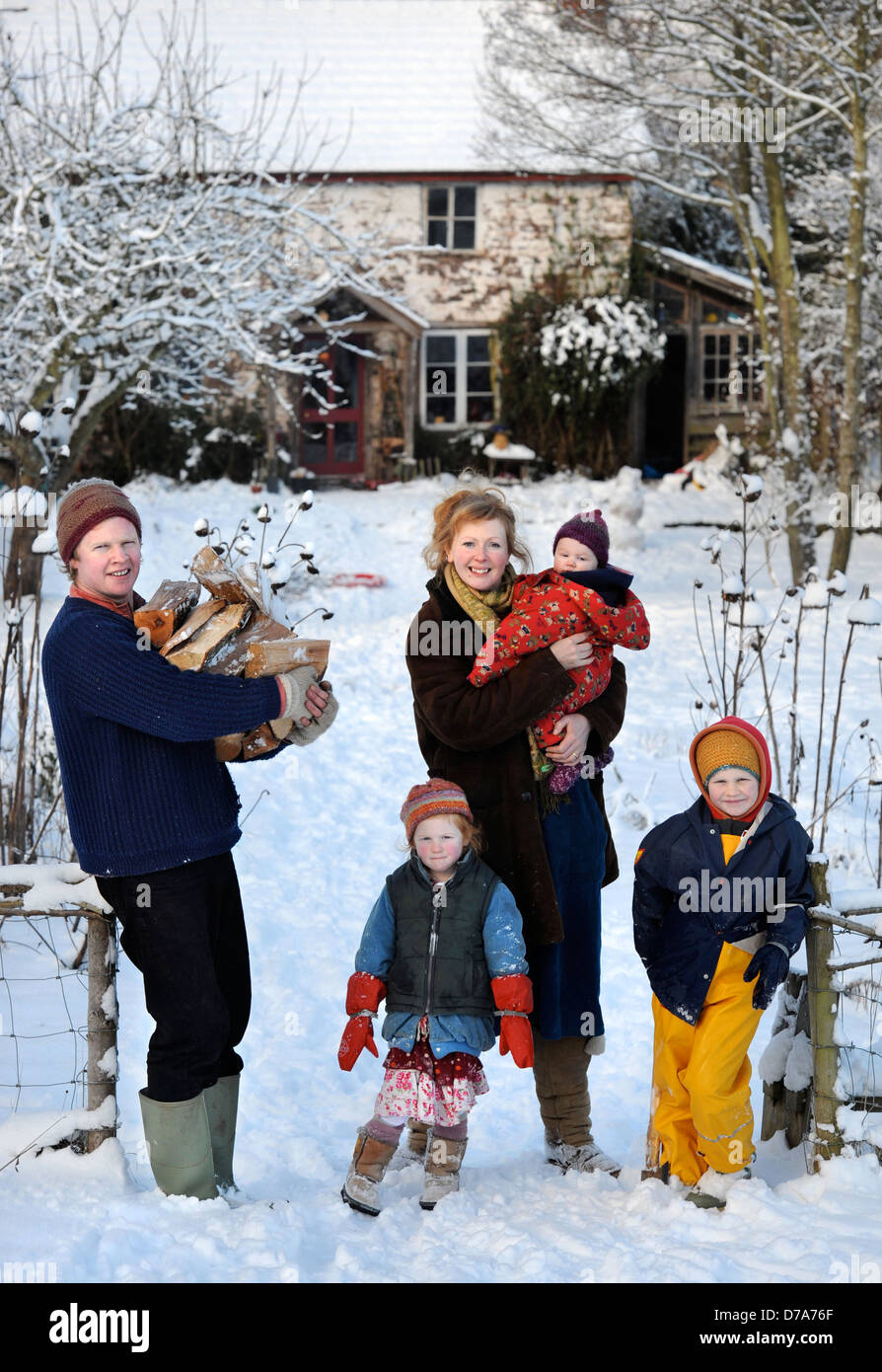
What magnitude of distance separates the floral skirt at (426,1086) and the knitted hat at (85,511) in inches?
62.2

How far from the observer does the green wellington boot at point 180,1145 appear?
10.7ft

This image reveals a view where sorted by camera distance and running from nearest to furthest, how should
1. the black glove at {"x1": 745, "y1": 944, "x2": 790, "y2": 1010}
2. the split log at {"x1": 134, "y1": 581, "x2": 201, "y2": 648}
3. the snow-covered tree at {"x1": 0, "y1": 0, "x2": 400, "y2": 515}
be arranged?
the split log at {"x1": 134, "y1": 581, "x2": 201, "y2": 648}, the black glove at {"x1": 745, "y1": 944, "x2": 790, "y2": 1010}, the snow-covered tree at {"x1": 0, "y1": 0, "x2": 400, "y2": 515}

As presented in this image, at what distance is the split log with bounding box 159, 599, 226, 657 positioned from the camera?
3.13 m

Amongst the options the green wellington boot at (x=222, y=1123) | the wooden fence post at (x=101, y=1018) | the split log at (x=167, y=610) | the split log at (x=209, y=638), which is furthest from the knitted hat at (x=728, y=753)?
the wooden fence post at (x=101, y=1018)

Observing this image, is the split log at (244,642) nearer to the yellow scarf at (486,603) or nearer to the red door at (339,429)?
the yellow scarf at (486,603)

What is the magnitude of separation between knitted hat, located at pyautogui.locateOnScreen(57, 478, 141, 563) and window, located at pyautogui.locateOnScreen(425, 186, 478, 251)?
18.5 metres

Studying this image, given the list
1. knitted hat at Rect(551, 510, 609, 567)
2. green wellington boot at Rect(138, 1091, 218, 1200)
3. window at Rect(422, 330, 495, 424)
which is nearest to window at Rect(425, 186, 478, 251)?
window at Rect(422, 330, 495, 424)

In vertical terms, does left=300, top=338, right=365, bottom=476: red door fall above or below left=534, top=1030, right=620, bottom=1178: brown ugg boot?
above

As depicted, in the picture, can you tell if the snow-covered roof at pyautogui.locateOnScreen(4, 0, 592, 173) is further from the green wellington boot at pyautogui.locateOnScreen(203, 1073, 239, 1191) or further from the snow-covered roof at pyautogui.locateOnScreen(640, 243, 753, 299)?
the green wellington boot at pyautogui.locateOnScreen(203, 1073, 239, 1191)

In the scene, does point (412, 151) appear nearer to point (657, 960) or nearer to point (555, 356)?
point (555, 356)

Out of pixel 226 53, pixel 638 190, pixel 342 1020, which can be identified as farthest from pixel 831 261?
pixel 342 1020

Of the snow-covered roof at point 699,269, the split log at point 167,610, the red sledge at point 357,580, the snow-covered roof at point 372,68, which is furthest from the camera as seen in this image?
the snow-covered roof at point 699,269

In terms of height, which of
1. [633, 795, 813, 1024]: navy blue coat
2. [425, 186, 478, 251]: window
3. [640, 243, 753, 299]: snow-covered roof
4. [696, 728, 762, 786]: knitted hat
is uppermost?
[425, 186, 478, 251]: window

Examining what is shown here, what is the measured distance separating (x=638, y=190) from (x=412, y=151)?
11.8 feet
